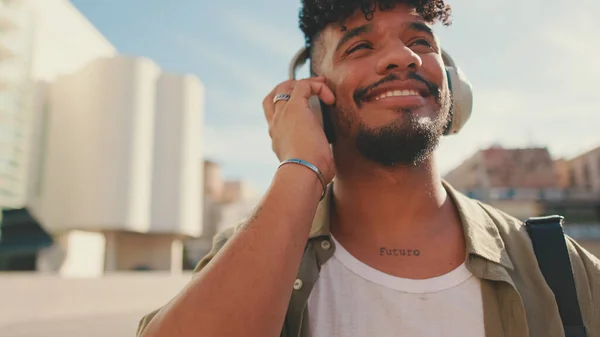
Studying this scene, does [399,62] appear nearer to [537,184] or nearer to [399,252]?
[399,252]

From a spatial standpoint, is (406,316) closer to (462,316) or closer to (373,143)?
(462,316)

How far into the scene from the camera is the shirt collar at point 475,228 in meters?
1.69

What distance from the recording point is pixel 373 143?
6.08 feet

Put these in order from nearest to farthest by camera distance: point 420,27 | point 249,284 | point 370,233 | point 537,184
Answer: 1. point 249,284
2. point 370,233
3. point 420,27
4. point 537,184

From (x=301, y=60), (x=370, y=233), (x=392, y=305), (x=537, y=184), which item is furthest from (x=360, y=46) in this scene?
(x=537, y=184)

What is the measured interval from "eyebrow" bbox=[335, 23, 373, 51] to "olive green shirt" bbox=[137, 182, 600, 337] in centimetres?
80

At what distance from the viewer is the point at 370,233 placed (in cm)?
193

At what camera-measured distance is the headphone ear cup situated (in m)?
1.99

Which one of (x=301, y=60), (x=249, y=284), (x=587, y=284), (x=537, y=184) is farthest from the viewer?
(x=537, y=184)

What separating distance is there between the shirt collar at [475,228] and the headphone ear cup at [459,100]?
10.6 inches

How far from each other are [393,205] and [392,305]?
47 centimetres

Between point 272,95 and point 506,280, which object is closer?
point 506,280

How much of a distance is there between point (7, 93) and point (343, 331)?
28.3 m

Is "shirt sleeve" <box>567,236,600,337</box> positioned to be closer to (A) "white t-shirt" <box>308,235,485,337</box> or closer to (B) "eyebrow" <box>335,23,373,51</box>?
(A) "white t-shirt" <box>308,235,485,337</box>
